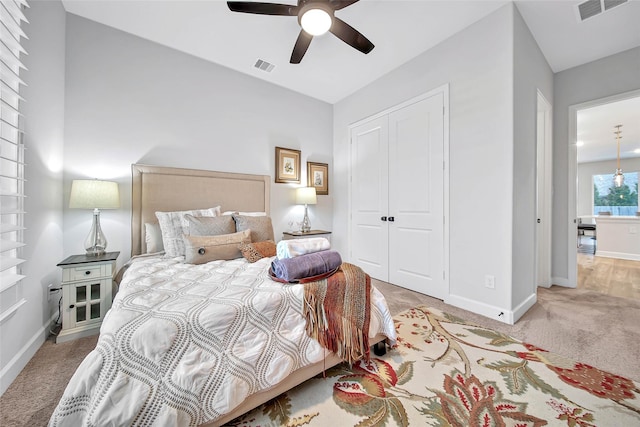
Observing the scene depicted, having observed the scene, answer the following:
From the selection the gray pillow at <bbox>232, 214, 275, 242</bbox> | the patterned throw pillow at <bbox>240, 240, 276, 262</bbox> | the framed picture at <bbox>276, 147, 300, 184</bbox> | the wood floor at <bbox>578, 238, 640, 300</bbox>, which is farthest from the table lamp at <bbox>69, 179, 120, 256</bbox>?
the wood floor at <bbox>578, 238, 640, 300</bbox>

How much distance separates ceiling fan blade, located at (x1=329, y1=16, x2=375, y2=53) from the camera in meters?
1.95

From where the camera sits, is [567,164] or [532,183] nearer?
[532,183]

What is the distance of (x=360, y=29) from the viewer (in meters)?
2.53

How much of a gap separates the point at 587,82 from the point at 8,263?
5.76 m

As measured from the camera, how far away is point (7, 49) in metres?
1.45

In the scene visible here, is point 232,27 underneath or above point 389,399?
above

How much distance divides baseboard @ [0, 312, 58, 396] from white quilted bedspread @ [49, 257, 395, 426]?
2.84ft

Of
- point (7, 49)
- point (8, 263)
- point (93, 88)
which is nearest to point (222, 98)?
point (93, 88)

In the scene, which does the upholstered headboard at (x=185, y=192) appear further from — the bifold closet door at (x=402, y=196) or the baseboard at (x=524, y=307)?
the baseboard at (x=524, y=307)

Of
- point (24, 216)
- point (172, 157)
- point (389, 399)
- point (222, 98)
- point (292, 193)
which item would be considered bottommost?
point (389, 399)

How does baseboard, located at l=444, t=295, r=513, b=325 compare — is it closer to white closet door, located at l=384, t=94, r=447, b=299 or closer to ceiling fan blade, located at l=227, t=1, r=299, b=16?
white closet door, located at l=384, t=94, r=447, b=299

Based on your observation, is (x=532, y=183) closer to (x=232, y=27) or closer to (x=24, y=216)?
(x=232, y=27)

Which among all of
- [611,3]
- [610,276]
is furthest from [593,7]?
[610,276]

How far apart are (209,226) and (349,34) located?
6.88 feet
